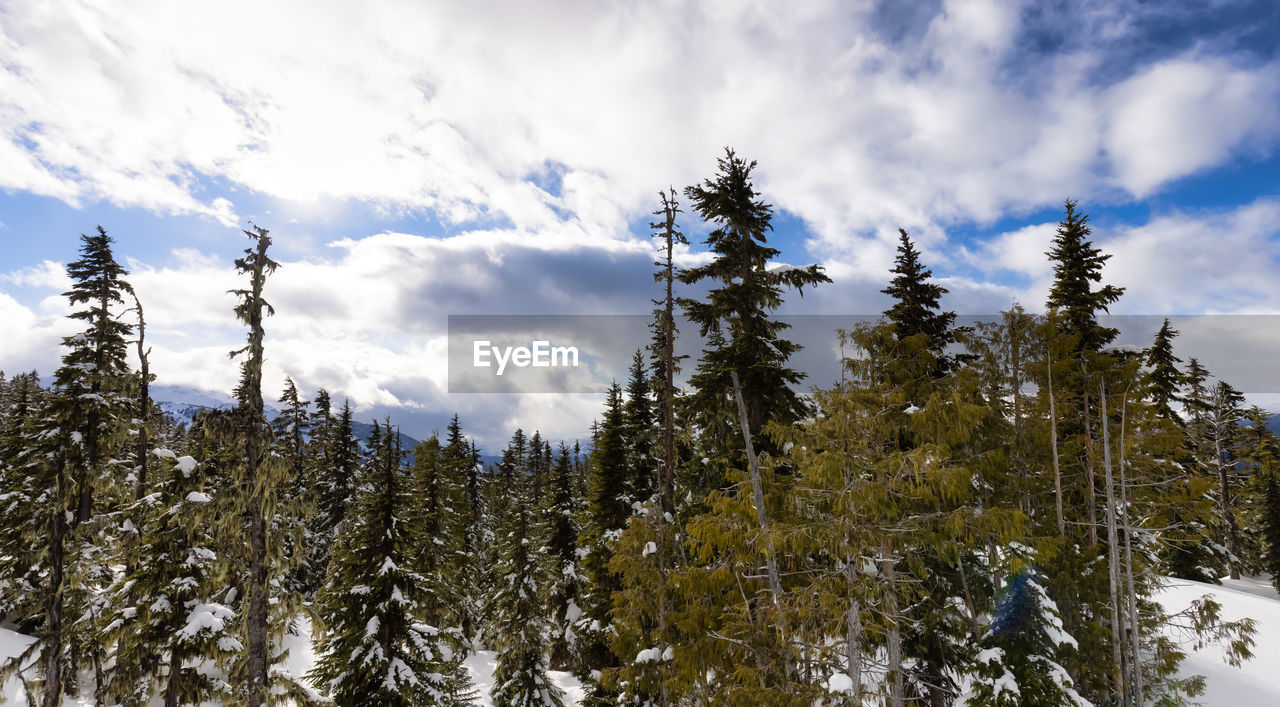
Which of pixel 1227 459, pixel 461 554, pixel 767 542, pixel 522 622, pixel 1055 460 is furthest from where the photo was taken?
pixel 1227 459

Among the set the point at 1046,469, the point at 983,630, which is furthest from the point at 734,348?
the point at 1046,469

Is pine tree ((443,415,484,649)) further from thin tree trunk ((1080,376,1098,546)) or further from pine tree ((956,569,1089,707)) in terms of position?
thin tree trunk ((1080,376,1098,546))

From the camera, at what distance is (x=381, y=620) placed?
17984 millimetres

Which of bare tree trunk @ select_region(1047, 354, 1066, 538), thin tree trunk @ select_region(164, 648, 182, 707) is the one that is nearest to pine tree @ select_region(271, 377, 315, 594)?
thin tree trunk @ select_region(164, 648, 182, 707)

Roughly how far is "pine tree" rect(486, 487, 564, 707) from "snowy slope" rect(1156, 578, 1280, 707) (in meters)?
26.4

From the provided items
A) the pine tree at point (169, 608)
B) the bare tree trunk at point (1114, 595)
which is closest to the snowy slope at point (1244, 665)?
the bare tree trunk at point (1114, 595)

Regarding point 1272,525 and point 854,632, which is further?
point 1272,525

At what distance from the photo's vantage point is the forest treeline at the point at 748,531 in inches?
454

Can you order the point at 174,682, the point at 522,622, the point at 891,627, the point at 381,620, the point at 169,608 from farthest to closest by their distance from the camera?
the point at 522,622
the point at 381,620
the point at 174,682
the point at 169,608
the point at 891,627

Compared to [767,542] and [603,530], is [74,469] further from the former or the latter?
[767,542]

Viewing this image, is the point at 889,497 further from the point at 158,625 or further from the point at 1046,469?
the point at 158,625

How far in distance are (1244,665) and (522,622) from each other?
112ft

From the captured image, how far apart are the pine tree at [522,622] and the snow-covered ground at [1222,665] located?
516cm

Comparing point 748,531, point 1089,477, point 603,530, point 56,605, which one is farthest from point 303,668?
point 1089,477
